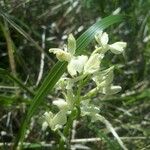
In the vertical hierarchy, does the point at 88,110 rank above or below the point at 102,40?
below

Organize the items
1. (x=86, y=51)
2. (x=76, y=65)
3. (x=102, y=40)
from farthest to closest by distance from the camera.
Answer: (x=86, y=51) < (x=102, y=40) < (x=76, y=65)

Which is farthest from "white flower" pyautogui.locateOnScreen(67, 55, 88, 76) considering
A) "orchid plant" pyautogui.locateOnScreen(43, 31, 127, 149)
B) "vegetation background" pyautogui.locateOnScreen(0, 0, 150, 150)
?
"vegetation background" pyautogui.locateOnScreen(0, 0, 150, 150)

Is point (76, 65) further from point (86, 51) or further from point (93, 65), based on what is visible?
point (86, 51)

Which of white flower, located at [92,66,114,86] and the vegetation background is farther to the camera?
the vegetation background

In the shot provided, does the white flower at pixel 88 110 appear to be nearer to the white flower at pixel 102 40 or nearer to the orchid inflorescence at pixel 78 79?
the orchid inflorescence at pixel 78 79

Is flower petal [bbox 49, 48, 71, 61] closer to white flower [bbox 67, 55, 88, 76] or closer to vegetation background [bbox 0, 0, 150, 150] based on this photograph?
white flower [bbox 67, 55, 88, 76]

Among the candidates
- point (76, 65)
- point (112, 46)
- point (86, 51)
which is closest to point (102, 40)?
point (112, 46)

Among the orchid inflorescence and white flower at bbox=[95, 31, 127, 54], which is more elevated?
white flower at bbox=[95, 31, 127, 54]

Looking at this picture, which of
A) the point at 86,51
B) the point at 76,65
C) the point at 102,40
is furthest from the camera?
the point at 86,51

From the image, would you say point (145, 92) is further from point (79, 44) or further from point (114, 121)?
point (79, 44)
